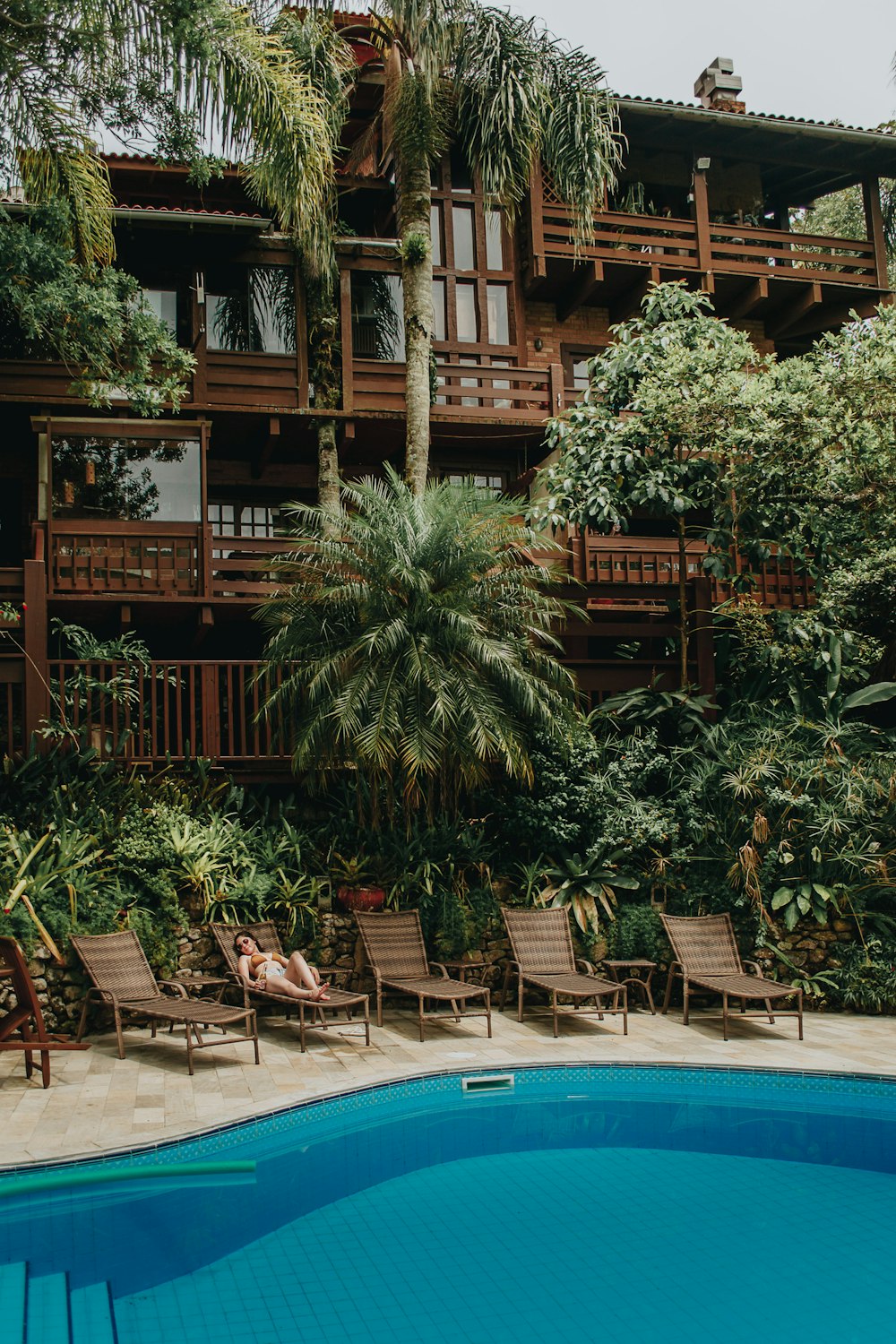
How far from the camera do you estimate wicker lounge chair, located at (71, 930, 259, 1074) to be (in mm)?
8375

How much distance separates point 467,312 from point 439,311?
0.49 m

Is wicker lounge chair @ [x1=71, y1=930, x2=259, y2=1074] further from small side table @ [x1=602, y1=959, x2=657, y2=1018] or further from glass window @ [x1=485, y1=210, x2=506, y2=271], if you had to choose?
glass window @ [x1=485, y1=210, x2=506, y2=271]

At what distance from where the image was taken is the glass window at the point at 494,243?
1947 centimetres

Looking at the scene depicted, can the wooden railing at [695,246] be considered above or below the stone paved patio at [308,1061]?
above

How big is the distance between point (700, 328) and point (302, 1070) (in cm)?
992

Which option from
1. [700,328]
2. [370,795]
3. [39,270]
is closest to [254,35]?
[39,270]

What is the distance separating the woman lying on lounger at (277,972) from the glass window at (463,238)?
13.5 m

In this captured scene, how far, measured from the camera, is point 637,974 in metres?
10.8

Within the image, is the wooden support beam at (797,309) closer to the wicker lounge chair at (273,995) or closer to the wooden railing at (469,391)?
the wooden railing at (469,391)

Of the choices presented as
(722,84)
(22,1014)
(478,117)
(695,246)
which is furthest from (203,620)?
(722,84)

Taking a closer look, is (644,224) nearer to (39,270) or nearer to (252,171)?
(252,171)

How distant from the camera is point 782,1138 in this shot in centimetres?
742

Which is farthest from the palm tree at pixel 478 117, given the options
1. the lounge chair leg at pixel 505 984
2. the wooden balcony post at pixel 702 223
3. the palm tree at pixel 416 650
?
the lounge chair leg at pixel 505 984

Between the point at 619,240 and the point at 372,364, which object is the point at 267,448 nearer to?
the point at 372,364
